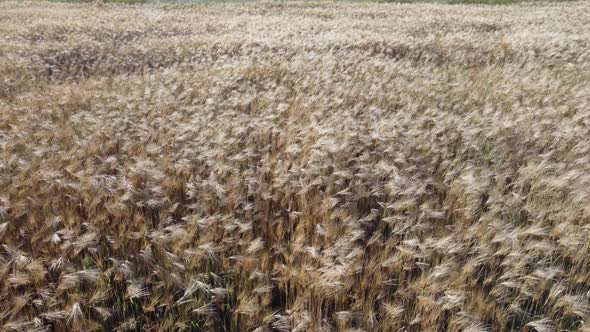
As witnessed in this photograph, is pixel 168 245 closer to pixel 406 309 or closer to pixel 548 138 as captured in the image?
pixel 406 309

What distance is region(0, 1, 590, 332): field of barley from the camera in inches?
75.3

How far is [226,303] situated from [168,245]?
1.59 feet

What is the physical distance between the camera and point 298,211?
8.74 ft

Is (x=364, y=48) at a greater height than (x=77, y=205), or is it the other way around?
(x=364, y=48)

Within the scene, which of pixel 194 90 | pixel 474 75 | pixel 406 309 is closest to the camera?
pixel 406 309

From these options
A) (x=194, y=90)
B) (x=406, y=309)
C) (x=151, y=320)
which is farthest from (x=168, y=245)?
(x=194, y=90)

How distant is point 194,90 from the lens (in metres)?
5.75

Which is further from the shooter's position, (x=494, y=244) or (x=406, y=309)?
(x=494, y=244)

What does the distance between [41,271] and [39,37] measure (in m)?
12.1

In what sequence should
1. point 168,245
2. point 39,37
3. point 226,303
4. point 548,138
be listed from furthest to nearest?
1. point 39,37
2. point 548,138
3. point 168,245
4. point 226,303

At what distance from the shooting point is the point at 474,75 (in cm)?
668

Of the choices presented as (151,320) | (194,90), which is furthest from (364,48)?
(151,320)

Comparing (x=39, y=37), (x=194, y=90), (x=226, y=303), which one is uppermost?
(x=39, y=37)

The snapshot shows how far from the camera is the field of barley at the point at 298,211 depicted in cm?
191
